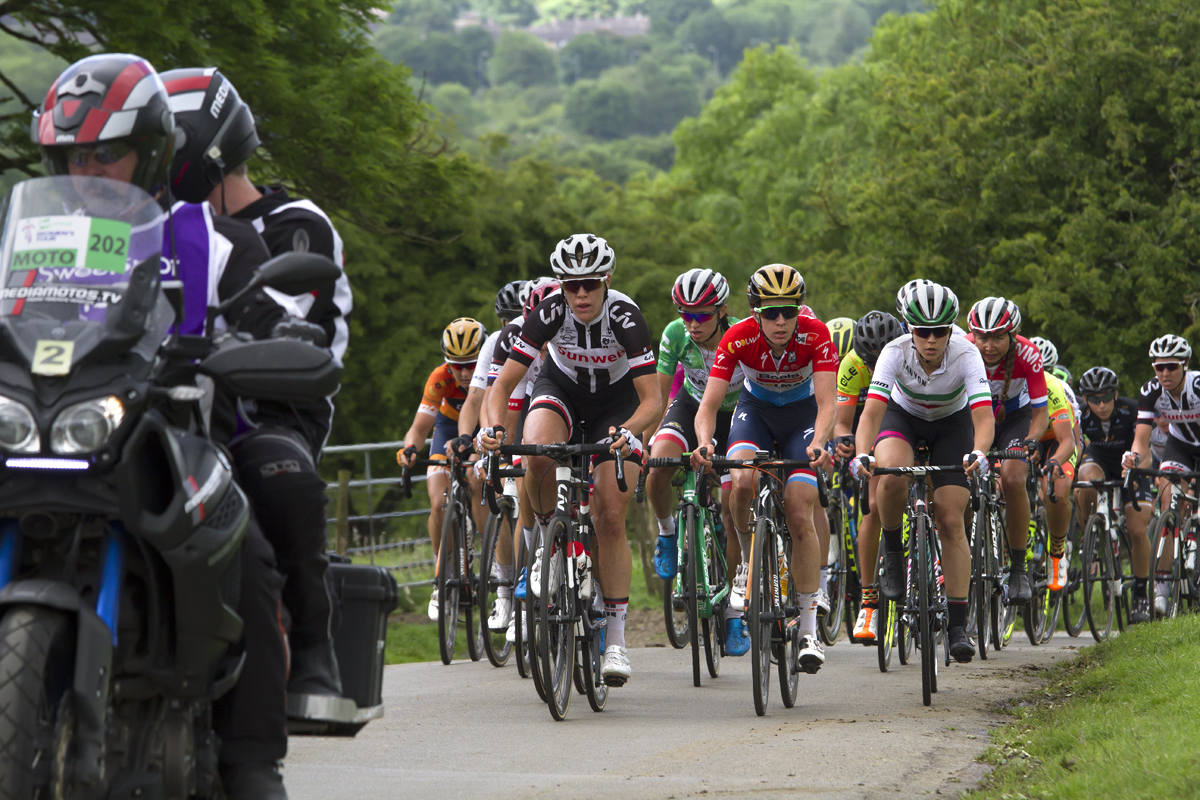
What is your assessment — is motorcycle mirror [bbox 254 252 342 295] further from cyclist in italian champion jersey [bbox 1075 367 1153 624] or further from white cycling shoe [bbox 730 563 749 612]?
cyclist in italian champion jersey [bbox 1075 367 1153 624]

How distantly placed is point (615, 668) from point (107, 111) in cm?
550

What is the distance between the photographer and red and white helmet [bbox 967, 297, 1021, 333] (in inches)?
476

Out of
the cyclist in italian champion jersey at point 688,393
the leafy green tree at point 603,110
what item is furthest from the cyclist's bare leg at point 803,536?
the leafy green tree at point 603,110

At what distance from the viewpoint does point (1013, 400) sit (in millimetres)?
12758

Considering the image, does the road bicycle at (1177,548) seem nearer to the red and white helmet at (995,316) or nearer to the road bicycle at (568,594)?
the red and white helmet at (995,316)

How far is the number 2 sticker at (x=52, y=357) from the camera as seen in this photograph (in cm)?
380

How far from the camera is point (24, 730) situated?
355 centimetres

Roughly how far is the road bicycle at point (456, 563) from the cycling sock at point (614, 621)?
2689 mm

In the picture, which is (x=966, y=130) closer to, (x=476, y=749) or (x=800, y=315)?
(x=800, y=315)

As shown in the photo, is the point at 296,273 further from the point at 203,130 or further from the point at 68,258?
the point at 203,130

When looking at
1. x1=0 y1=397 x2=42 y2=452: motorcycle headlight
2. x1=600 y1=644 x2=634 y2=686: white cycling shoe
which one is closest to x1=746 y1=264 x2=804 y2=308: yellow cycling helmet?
x1=600 y1=644 x2=634 y2=686: white cycling shoe

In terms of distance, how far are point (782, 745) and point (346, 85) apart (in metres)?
11.8

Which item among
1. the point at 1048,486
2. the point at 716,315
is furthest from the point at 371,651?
the point at 1048,486

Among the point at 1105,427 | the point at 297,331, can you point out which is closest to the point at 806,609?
the point at 297,331
